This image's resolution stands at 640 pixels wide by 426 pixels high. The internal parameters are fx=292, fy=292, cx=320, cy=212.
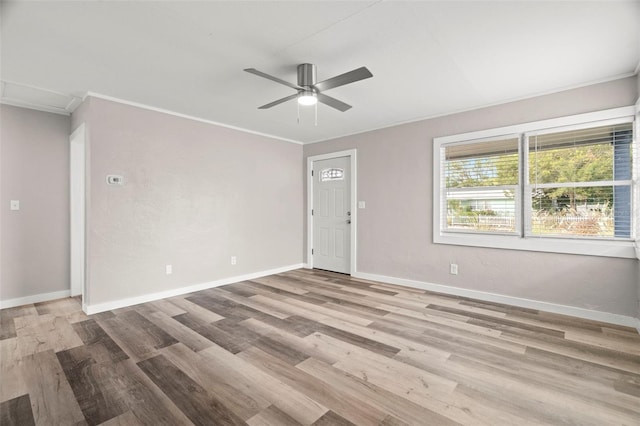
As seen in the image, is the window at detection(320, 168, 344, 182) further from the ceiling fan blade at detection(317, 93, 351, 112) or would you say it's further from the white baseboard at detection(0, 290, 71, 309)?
the white baseboard at detection(0, 290, 71, 309)

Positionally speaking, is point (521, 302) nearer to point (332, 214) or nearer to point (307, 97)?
point (332, 214)

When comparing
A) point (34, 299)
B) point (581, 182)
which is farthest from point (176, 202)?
point (581, 182)

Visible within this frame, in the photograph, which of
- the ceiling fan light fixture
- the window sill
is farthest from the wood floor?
the ceiling fan light fixture

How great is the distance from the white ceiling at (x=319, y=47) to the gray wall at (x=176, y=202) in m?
0.57

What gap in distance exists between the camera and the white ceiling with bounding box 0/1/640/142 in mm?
1989

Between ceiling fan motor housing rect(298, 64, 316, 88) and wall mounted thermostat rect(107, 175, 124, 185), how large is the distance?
2564 millimetres

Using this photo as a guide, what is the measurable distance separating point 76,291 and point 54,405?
9.57ft

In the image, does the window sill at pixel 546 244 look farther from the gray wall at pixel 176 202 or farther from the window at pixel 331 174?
the gray wall at pixel 176 202

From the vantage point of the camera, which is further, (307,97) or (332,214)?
(332,214)

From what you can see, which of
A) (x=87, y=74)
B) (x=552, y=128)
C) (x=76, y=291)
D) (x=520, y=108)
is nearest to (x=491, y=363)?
(x=552, y=128)

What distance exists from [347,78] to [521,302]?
3326mm

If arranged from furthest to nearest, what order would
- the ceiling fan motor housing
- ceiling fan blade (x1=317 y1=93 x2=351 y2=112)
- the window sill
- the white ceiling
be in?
the window sill → ceiling fan blade (x1=317 y1=93 x2=351 y2=112) → the ceiling fan motor housing → the white ceiling

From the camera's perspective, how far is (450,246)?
4.10 metres

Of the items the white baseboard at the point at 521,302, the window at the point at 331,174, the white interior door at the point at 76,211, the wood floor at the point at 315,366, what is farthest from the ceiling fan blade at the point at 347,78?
the white interior door at the point at 76,211
